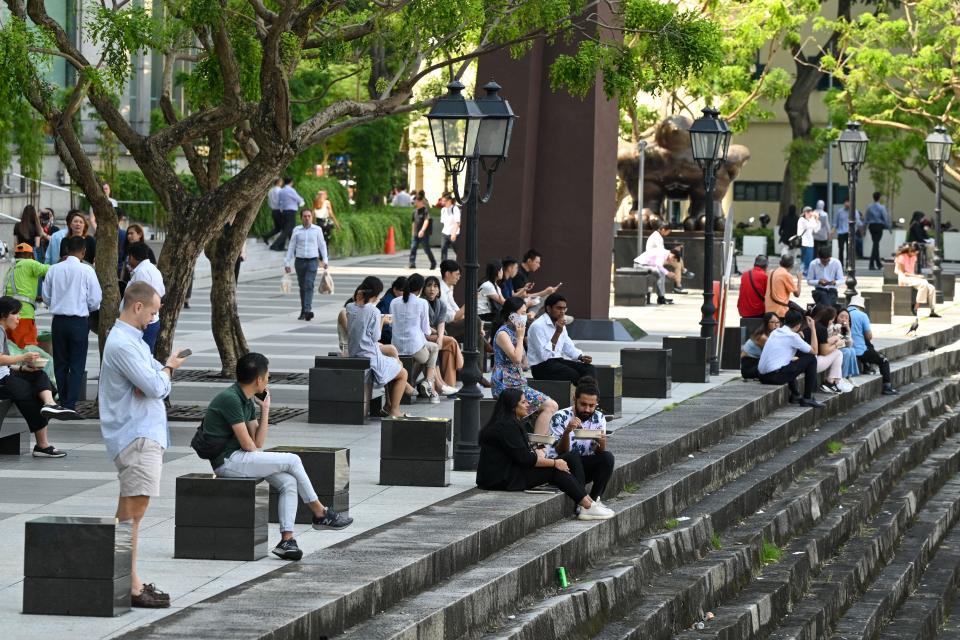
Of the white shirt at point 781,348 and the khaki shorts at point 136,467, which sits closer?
the khaki shorts at point 136,467

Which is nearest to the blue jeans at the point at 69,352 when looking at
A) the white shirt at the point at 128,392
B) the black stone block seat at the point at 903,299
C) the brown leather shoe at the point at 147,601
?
the white shirt at the point at 128,392

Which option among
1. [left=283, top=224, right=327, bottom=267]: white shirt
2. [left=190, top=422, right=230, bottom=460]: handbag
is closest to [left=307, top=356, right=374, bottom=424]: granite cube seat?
[left=190, top=422, right=230, bottom=460]: handbag

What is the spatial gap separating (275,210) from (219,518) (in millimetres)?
30894

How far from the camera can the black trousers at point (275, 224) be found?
4053 centimetres

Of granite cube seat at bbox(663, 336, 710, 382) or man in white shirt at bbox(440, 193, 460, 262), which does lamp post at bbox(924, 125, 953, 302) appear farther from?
granite cube seat at bbox(663, 336, 710, 382)

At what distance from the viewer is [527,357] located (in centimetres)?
1741

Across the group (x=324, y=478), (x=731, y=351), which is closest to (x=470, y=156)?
(x=324, y=478)

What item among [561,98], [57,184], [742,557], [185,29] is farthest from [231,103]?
[57,184]

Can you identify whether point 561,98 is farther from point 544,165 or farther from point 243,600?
point 243,600

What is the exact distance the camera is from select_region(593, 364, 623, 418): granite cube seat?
57.1ft

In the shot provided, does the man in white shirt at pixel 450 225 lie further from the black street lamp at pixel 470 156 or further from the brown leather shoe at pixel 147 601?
→ the brown leather shoe at pixel 147 601

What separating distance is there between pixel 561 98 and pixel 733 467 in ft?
31.4

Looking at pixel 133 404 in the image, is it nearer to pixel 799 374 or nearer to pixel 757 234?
pixel 799 374

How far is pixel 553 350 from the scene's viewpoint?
56.9ft
